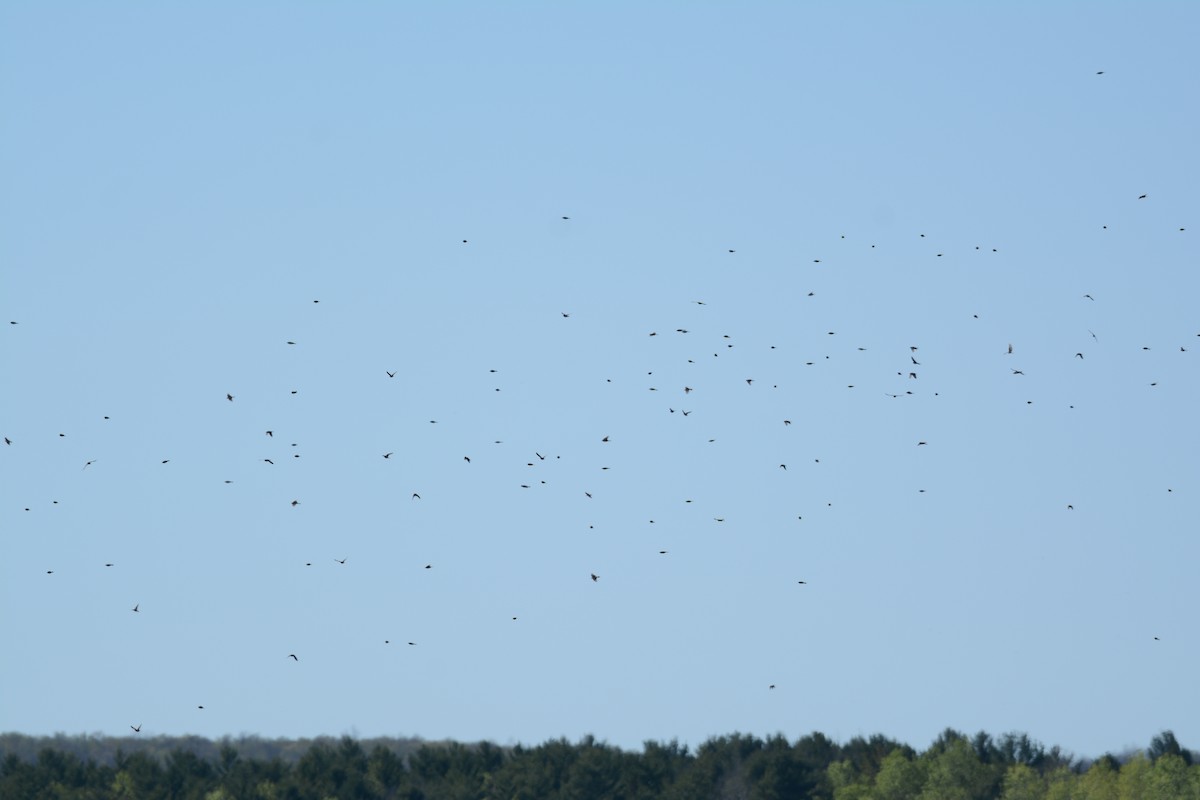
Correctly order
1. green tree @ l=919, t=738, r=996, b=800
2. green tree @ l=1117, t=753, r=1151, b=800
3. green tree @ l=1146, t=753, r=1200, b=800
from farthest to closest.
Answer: green tree @ l=919, t=738, r=996, b=800
green tree @ l=1117, t=753, r=1151, b=800
green tree @ l=1146, t=753, r=1200, b=800

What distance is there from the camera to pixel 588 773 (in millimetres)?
119938

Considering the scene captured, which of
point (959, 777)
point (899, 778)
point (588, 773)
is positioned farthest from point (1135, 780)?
point (588, 773)

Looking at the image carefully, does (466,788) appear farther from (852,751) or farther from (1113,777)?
(1113,777)

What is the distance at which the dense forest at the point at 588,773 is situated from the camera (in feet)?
365

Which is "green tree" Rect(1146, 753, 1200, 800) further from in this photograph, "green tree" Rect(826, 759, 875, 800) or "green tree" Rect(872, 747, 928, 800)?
"green tree" Rect(826, 759, 875, 800)

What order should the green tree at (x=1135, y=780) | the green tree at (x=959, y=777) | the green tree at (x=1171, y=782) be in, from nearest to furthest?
1. the green tree at (x=1171, y=782)
2. the green tree at (x=1135, y=780)
3. the green tree at (x=959, y=777)

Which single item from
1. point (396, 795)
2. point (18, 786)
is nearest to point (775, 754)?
point (396, 795)

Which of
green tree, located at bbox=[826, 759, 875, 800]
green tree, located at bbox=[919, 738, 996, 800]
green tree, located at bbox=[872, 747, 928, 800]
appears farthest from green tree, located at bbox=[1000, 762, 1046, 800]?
green tree, located at bbox=[826, 759, 875, 800]

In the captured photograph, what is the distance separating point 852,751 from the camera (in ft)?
400

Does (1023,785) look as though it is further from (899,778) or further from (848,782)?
(848,782)

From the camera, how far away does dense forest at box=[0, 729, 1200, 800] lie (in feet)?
365

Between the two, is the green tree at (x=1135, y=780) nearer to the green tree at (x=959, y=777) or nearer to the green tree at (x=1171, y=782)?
the green tree at (x=1171, y=782)

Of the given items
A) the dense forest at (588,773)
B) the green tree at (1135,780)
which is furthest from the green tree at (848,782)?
the green tree at (1135,780)

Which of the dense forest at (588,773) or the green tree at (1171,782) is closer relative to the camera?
the green tree at (1171,782)
